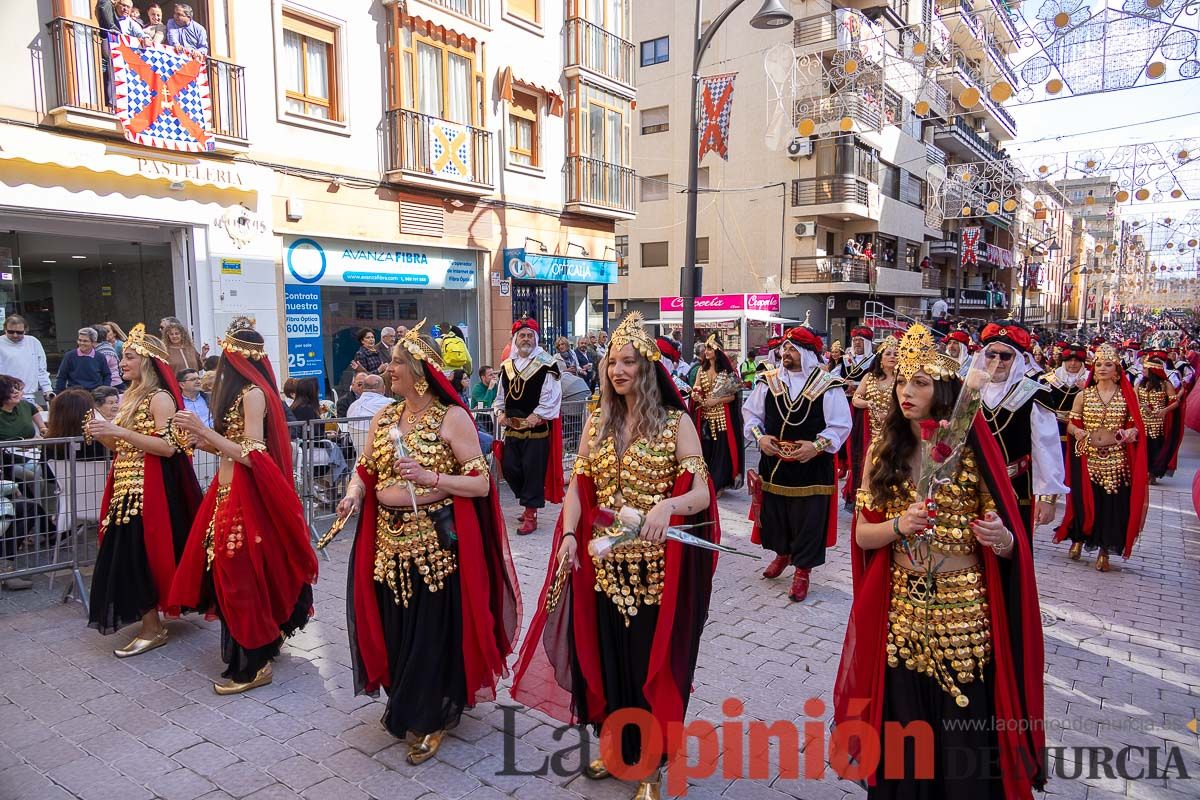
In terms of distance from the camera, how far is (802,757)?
369cm

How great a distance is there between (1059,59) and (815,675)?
40.6ft

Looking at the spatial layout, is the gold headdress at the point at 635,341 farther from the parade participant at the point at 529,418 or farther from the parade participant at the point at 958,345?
the parade participant at the point at 958,345

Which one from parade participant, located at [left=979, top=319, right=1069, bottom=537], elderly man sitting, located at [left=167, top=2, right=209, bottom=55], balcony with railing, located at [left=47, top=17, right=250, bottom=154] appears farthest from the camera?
elderly man sitting, located at [left=167, top=2, right=209, bottom=55]

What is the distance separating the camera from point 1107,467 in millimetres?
6973

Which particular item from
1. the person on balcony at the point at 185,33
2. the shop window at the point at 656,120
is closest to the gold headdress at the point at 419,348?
the person on balcony at the point at 185,33

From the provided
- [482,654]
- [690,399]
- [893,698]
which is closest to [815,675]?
[893,698]

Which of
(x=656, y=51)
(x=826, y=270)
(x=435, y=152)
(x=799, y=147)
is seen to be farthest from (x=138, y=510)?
(x=656, y=51)

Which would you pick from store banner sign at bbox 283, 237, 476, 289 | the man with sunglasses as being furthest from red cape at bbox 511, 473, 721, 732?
store banner sign at bbox 283, 237, 476, 289

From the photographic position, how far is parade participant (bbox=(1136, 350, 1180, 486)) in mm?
10109

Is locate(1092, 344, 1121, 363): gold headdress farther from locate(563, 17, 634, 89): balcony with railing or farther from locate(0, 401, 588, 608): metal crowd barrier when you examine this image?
locate(563, 17, 634, 89): balcony with railing

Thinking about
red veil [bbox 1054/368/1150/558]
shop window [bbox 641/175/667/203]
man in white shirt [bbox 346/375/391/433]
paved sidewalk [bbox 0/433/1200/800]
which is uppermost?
shop window [bbox 641/175/667/203]

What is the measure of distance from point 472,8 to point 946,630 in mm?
15347

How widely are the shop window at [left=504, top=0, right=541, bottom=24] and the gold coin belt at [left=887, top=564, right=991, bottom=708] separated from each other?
52.3ft

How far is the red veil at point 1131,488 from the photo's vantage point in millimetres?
6715
